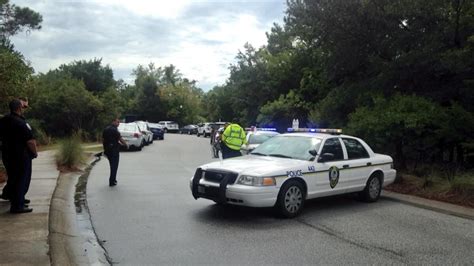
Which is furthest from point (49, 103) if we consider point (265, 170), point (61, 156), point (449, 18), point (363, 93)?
point (265, 170)

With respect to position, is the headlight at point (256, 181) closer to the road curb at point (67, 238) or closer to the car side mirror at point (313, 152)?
the car side mirror at point (313, 152)

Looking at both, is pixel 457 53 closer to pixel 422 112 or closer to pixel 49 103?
pixel 422 112

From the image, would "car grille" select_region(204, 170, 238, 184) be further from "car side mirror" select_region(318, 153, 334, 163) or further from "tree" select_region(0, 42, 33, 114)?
"tree" select_region(0, 42, 33, 114)

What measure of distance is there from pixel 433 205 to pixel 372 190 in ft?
4.26

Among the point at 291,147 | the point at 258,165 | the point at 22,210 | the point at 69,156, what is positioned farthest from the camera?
the point at 69,156

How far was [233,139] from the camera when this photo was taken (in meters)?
12.0

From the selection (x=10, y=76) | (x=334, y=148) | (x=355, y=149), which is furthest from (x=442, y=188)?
(x=10, y=76)

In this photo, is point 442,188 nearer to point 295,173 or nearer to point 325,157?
point 325,157

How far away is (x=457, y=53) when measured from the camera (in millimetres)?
13797

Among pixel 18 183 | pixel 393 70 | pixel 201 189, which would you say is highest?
pixel 393 70

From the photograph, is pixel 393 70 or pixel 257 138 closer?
pixel 393 70

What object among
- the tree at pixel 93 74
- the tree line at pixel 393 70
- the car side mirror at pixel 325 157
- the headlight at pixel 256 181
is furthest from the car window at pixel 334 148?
the tree at pixel 93 74

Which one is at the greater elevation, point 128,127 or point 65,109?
point 65,109

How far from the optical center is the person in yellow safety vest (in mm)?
11945
